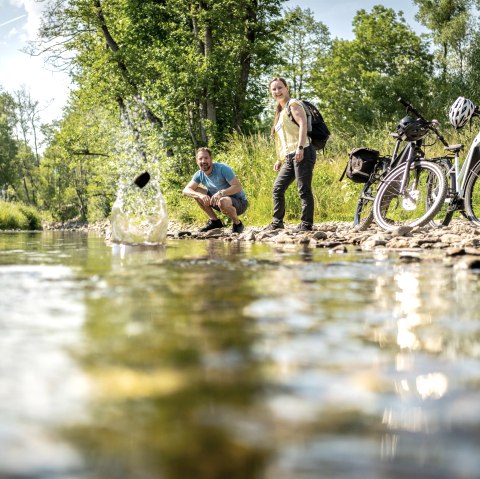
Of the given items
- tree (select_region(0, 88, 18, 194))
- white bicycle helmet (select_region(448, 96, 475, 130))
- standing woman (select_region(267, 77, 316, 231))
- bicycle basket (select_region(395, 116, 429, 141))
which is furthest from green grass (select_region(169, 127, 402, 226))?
tree (select_region(0, 88, 18, 194))

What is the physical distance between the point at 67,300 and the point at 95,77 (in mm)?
23808

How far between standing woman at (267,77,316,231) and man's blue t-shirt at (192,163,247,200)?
3.57 feet

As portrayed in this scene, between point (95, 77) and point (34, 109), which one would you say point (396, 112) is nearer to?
point (95, 77)

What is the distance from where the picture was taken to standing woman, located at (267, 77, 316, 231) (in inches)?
343

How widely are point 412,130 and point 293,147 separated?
62.6 inches

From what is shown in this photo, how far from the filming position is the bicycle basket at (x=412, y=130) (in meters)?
8.55

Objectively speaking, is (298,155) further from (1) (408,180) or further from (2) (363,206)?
(2) (363,206)

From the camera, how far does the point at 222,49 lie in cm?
2205

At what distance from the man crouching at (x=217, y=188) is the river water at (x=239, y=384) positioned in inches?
283

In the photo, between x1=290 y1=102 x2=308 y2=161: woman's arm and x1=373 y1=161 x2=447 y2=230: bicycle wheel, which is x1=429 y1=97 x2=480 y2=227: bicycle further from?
x1=290 y1=102 x2=308 y2=161: woman's arm

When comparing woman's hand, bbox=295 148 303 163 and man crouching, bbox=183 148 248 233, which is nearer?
woman's hand, bbox=295 148 303 163

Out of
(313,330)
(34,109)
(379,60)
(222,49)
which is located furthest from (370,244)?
(34,109)

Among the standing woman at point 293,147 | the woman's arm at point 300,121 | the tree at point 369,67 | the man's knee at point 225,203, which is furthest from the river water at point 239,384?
the tree at point 369,67

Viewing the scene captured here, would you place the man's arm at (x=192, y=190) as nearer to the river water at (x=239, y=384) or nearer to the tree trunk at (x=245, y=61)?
the river water at (x=239, y=384)
